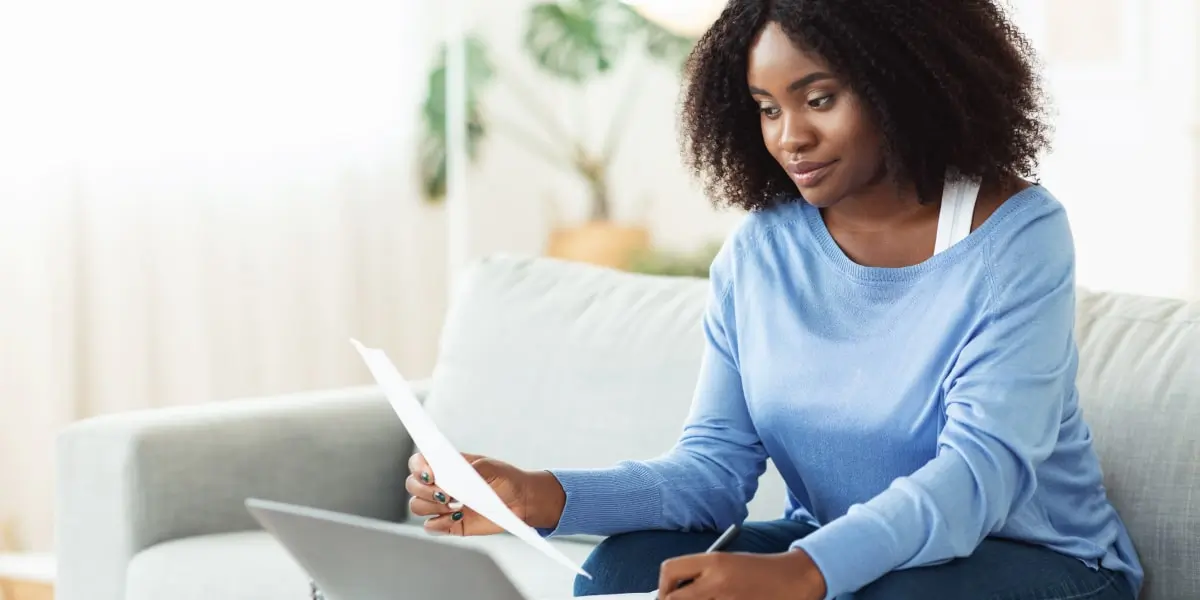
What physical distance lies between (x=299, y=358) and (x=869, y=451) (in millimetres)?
2340

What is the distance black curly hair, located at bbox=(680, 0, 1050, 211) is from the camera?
→ 4.20 ft

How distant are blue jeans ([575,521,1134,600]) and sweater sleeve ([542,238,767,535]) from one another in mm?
22

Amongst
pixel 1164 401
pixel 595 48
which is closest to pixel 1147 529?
pixel 1164 401

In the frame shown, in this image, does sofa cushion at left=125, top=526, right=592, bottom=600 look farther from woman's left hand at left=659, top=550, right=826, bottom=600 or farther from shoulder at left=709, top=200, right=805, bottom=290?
woman's left hand at left=659, top=550, right=826, bottom=600

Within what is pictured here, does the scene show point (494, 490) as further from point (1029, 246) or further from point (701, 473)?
point (1029, 246)

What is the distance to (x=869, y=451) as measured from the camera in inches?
52.0

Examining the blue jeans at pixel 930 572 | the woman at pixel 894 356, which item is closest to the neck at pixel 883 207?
the woman at pixel 894 356

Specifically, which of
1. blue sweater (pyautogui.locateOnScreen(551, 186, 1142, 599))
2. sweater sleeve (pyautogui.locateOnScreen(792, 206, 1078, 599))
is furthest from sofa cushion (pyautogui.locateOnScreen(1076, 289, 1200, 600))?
sweater sleeve (pyautogui.locateOnScreen(792, 206, 1078, 599))

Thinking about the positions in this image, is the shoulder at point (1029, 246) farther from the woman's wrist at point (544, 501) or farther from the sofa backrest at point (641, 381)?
the woman's wrist at point (544, 501)

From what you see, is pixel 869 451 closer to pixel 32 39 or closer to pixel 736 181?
pixel 736 181

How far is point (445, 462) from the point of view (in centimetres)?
113

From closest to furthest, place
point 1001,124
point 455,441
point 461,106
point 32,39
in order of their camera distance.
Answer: point 1001,124 < point 455,441 < point 32,39 < point 461,106

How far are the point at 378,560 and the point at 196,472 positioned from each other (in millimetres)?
985

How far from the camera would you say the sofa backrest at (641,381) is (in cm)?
147
